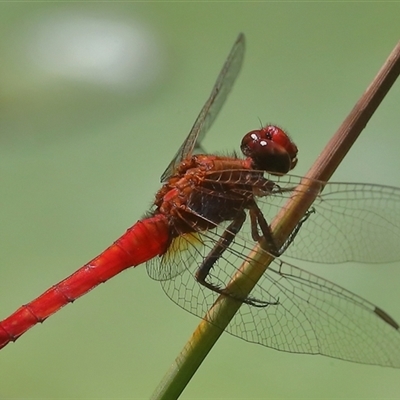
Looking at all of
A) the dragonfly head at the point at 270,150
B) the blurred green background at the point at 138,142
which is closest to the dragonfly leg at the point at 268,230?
the dragonfly head at the point at 270,150

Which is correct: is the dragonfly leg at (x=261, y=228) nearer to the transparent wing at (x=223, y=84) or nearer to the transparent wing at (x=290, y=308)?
the transparent wing at (x=290, y=308)

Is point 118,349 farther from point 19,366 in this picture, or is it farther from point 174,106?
point 174,106

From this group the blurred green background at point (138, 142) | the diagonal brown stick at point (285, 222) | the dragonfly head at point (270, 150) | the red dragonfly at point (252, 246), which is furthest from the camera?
the blurred green background at point (138, 142)

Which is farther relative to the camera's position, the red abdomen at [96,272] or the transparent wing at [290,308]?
the red abdomen at [96,272]

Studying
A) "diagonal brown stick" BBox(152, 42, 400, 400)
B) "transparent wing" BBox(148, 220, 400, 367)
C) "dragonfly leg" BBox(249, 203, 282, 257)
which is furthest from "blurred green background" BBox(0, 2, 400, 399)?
"diagonal brown stick" BBox(152, 42, 400, 400)

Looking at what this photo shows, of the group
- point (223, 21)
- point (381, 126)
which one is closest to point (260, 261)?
point (381, 126)

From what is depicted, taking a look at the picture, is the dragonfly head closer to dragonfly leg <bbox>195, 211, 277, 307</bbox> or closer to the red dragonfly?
the red dragonfly
